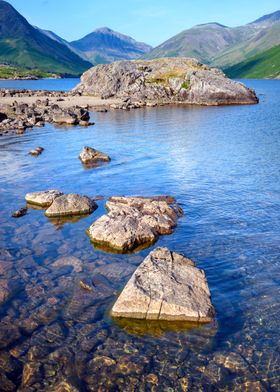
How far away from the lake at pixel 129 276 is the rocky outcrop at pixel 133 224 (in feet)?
2.44

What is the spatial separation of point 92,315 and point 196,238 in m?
9.80

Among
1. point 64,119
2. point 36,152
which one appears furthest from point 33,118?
point 36,152

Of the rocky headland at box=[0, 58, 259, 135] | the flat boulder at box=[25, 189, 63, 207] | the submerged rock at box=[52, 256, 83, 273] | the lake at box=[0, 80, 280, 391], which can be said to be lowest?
the submerged rock at box=[52, 256, 83, 273]

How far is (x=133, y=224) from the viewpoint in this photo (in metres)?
24.8

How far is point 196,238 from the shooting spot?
24.6 meters

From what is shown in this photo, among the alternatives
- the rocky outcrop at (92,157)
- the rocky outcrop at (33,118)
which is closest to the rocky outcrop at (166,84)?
the rocky outcrop at (33,118)

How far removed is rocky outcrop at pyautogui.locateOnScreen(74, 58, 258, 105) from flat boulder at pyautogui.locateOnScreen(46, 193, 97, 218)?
104m

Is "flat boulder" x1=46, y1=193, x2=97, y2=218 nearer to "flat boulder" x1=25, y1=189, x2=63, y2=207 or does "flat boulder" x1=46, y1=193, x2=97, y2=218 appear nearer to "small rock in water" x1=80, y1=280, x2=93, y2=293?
"flat boulder" x1=25, y1=189, x2=63, y2=207

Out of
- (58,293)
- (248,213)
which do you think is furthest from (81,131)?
(58,293)

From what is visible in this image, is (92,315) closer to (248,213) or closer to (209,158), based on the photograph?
(248,213)

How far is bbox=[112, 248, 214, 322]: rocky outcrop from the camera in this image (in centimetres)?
1658

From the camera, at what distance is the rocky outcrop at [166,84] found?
126625 millimetres

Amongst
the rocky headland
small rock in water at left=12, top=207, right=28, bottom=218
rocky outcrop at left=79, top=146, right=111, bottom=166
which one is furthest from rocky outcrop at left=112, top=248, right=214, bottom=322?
the rocky headland

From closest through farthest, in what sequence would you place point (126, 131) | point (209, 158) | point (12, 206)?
1. point (12, 206)
2. point (209, 158)
3. point (126, 131)
